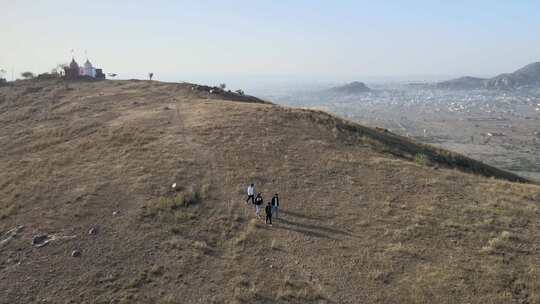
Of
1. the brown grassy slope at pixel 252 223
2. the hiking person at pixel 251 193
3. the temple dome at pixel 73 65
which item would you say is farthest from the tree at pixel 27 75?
the hiking person at pixel 251 193

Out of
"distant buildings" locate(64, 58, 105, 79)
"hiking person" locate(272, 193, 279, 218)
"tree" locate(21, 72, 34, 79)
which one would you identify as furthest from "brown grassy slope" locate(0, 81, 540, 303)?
"tree" locate(21, 72, 34, 79)

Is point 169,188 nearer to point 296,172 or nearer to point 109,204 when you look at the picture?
point 109,204

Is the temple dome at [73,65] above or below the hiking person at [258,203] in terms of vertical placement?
above

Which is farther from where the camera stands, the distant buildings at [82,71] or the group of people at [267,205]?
the distant buildings at [82,71]

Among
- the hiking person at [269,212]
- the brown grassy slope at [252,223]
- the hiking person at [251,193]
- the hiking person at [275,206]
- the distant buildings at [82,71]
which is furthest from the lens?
the distant buildings at [82,71]

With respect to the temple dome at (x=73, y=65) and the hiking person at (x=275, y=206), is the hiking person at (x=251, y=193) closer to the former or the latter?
the hiking person at (x=275, y=206)

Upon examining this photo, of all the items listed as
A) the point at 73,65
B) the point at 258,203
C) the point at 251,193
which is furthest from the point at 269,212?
the point at 73,65
